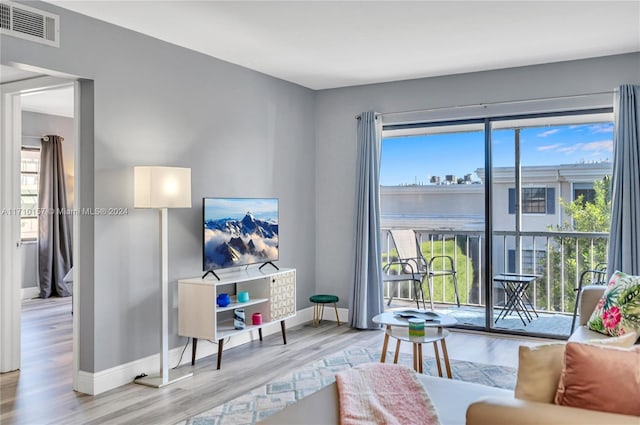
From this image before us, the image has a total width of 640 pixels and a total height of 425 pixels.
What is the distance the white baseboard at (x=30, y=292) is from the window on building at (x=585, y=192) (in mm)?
7193

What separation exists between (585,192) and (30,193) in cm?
742

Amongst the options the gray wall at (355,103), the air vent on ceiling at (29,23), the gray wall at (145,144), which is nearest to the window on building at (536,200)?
the gray wall at (355,103)

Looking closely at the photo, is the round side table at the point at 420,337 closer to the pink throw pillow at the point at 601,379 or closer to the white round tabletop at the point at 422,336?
the white round tabletop at the point at 422,336

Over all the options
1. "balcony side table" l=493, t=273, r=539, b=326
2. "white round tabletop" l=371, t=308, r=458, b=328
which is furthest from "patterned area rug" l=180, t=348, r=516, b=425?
"balcony side table" l=493, t=273, r=539, b=326

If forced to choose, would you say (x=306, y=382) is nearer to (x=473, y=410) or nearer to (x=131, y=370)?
(x=131, y=370)

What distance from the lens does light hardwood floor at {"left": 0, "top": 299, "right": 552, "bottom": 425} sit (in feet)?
11.3

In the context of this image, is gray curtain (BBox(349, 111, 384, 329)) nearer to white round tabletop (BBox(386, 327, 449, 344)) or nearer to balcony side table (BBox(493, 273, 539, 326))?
balcony side table (BBox(493, 273, 539, 326))

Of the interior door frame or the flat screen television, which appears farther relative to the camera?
the flat screen television

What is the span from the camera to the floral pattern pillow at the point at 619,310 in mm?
3258

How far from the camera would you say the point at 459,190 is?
18.9 ft

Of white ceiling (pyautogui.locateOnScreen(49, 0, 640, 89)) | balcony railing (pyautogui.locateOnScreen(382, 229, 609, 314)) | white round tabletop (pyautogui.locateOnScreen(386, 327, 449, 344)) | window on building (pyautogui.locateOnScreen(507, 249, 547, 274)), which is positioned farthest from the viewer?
window on building (pyautogui.locateOnScreen(507, 249, 547, 274))

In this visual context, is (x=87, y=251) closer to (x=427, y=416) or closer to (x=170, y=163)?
(x=170, y=163)

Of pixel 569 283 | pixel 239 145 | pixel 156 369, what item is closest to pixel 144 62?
pixel 239 145

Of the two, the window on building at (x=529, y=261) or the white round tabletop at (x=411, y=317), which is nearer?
the white round tabletop at (x=411, y=317)
